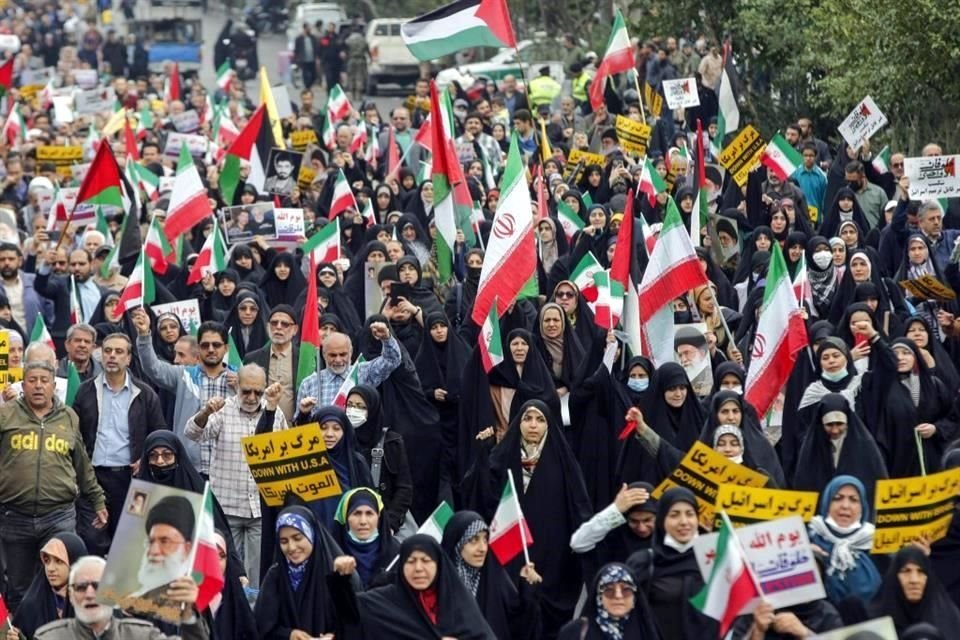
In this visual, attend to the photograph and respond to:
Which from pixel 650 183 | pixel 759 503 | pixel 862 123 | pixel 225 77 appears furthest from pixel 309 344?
pixel 225 77

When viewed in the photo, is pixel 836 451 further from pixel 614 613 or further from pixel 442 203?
pixel 442 203

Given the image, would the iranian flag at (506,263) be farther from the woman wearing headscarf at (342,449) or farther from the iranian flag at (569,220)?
the iranian flag at (569,220)

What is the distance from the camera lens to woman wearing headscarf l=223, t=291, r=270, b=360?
526 inches

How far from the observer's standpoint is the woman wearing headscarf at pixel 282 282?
15.1 m

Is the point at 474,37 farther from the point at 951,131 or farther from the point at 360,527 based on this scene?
the point at 360,527

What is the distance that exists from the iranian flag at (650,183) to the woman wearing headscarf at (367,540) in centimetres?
747

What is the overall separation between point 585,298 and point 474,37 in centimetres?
260

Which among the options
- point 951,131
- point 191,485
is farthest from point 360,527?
point 951,131

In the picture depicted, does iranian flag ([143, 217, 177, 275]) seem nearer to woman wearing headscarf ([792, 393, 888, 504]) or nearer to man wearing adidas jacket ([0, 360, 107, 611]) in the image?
man wearing adidas jacket ([0, 360, 107, 611])

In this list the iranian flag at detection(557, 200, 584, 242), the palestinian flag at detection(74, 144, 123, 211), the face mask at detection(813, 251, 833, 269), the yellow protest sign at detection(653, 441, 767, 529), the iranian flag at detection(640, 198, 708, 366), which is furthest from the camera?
the palestinian flag at detection(74, 144, 123, 211)

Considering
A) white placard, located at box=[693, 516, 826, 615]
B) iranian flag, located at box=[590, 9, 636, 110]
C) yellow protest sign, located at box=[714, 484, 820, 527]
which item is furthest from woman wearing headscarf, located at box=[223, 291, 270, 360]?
iranian flag, located at box=[590, 9, 636, 110]

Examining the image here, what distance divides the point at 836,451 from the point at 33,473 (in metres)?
3.43

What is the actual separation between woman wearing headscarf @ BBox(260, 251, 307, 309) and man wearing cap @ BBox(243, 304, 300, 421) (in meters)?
2.82

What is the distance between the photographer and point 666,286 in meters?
12.3
